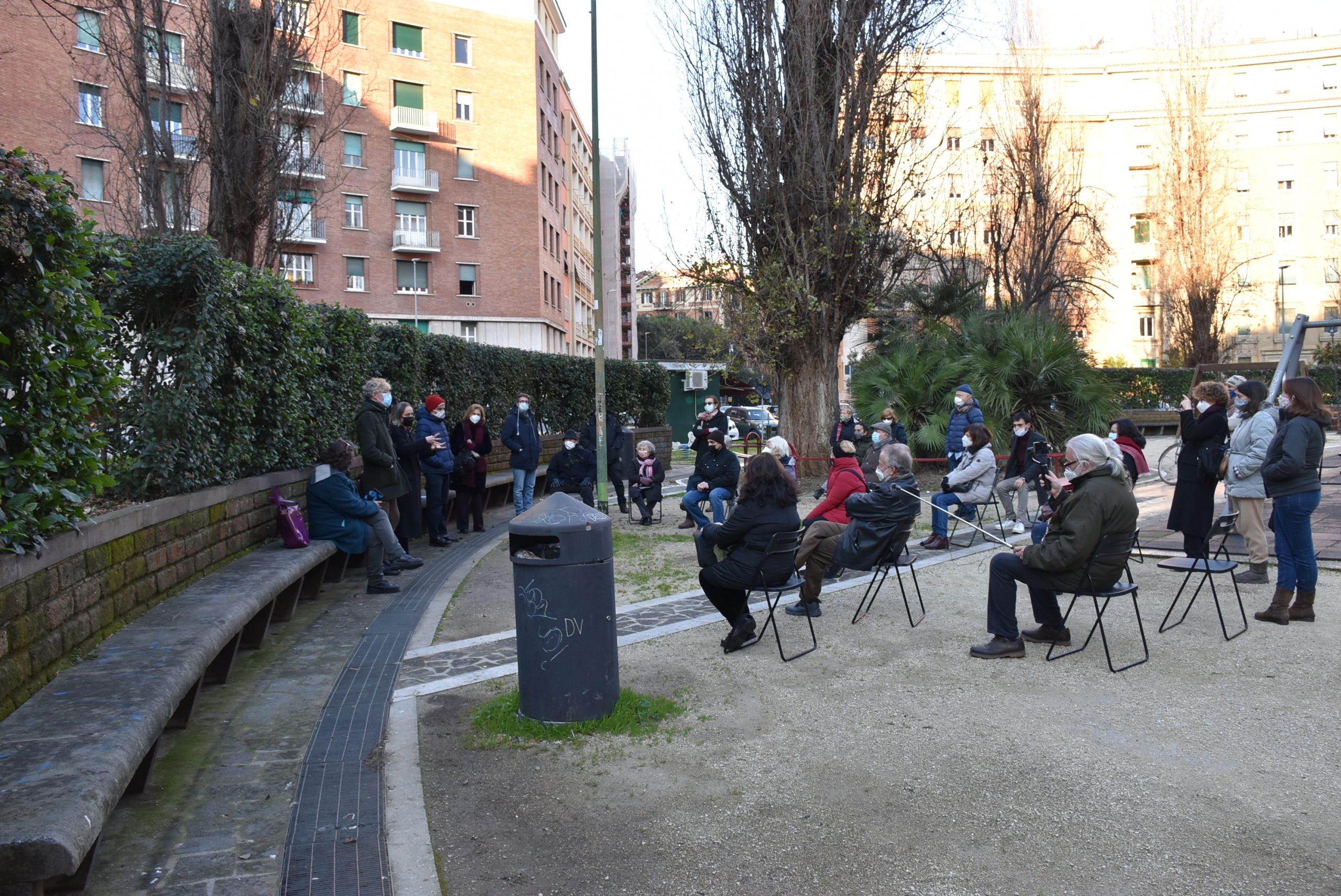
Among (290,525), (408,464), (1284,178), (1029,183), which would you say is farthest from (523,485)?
(1284,178)

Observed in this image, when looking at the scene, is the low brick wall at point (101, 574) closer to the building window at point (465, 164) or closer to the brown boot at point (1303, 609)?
the brown boot at point (1303, 609)

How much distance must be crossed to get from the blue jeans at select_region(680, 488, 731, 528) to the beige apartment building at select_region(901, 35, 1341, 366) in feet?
164

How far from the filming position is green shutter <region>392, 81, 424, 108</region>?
47781 mm

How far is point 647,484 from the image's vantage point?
568 inches

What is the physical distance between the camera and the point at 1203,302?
38.7 m

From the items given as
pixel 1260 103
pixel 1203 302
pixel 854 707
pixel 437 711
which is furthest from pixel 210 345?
pixel 1260 103

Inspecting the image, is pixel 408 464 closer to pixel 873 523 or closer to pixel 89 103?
pixel 873 523

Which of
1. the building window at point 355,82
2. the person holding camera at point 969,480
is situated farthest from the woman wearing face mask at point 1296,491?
the building window at point 355,82

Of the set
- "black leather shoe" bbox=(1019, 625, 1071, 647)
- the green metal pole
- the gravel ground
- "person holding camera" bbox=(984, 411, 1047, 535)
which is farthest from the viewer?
the green metal pole

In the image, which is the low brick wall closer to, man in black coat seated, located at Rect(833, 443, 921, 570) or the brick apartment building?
man in black coat seated, located at Rect(833, 443, 921, 570)

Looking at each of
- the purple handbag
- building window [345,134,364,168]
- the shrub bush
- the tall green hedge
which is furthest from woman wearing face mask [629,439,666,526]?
building window [345,134,364,168]

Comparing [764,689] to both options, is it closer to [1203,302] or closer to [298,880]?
[298,880]

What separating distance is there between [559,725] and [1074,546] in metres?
3.20

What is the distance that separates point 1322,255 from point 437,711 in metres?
68.9
